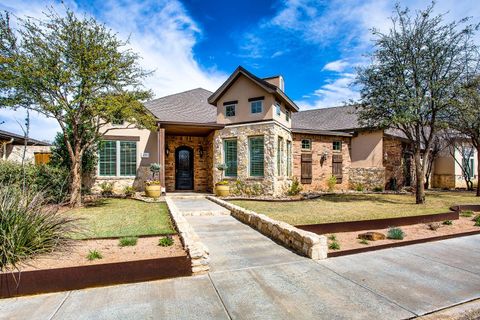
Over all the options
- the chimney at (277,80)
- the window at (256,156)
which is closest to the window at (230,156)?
the window at (256,156)

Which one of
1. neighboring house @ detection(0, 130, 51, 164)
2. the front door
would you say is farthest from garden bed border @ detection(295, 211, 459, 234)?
neighboring house @ detection(0, 130, 51, 164)

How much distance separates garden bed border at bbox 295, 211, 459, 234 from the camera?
6.23 m

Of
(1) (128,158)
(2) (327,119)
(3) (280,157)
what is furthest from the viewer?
(2) (327,119)

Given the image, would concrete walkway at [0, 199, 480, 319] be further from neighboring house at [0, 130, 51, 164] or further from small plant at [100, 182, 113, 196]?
neighboring house at [0, 130, 51, 164]

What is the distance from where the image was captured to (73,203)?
966 centimetres

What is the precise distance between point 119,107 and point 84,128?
2414 millimetres

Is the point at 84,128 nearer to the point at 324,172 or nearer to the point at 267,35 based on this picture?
the point at 267,35

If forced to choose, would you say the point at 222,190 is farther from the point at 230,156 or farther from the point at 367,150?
the point at 367,150

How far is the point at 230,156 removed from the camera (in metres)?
14.2

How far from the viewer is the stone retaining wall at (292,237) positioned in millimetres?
4844

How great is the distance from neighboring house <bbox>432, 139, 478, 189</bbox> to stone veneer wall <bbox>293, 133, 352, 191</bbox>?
30.7 ft

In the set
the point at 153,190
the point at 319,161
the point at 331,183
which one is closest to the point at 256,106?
the point at 319,161

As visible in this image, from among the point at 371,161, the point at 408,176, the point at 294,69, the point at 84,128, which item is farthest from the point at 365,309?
the point at 408,176

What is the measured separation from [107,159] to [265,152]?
825cm
